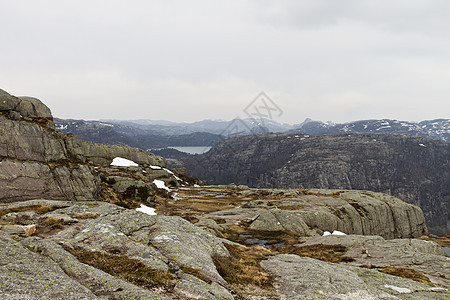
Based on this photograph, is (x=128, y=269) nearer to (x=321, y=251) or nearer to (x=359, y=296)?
(x=359, y=296)

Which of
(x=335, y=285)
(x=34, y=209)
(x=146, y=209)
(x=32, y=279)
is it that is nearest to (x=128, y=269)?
(x=32, y=279)

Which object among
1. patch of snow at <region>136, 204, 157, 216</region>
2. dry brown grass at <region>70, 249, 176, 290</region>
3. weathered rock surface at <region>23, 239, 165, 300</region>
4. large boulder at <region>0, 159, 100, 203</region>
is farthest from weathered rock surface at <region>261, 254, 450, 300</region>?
patch of snow at <region>136, 204, 157, 216</region>

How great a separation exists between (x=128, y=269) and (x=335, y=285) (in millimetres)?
13509

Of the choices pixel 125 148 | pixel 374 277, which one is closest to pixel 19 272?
pixel 374 277

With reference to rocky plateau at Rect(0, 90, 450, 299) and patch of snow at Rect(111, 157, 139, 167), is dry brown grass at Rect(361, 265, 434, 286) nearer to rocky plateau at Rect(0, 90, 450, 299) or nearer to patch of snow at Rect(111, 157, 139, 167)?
rocky plateau at Rect(0, 90, 450, 299)

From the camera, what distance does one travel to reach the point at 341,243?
119 feet

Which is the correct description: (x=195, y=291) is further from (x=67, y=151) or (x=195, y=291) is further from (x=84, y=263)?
(x=67, y=151)

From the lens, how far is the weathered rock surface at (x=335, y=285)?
50.3 ft

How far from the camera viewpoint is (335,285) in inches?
641

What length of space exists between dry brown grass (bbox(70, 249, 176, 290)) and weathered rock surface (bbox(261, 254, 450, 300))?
298 inches

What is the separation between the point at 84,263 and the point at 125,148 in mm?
126831

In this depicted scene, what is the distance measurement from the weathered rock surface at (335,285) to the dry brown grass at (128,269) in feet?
24.9

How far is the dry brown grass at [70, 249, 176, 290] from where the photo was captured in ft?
40.7

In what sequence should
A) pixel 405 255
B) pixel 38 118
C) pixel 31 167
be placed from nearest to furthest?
pixel 405 255 < pixel 31 167 < pixel 38 118
